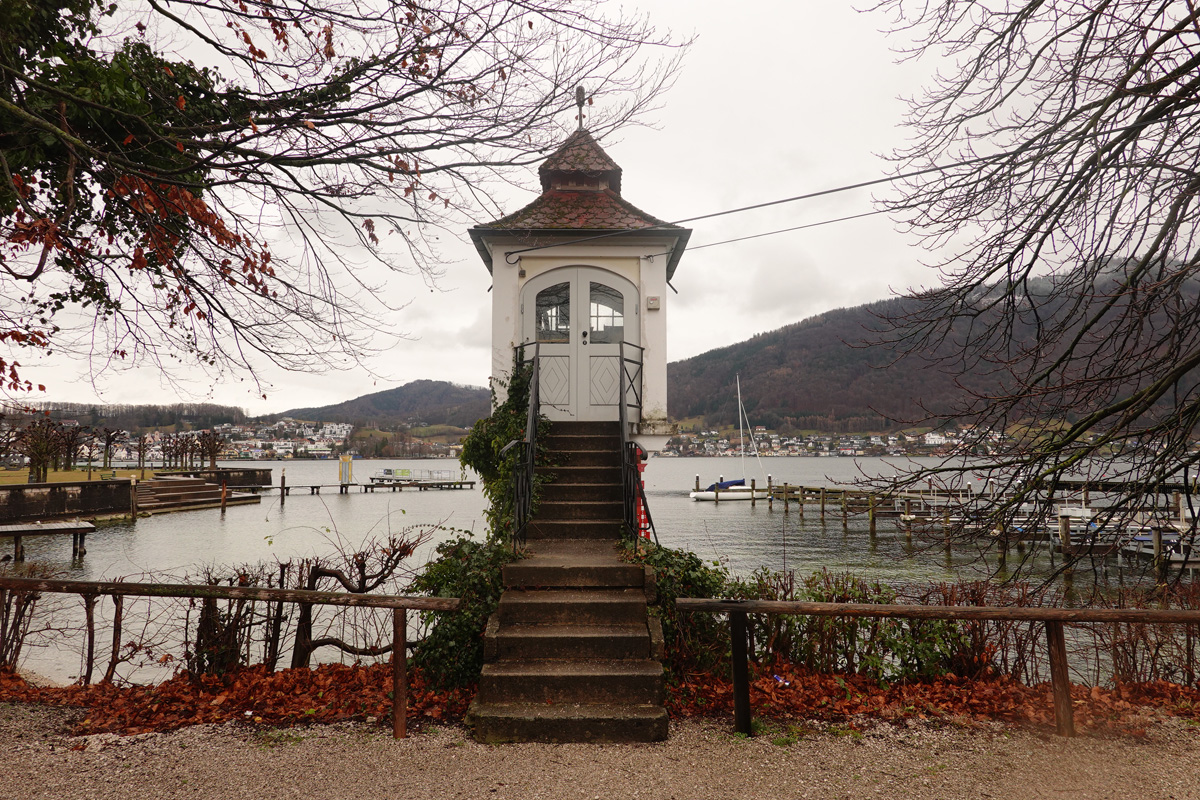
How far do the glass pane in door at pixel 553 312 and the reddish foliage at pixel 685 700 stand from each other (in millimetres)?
5685

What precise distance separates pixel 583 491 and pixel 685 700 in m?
3.21

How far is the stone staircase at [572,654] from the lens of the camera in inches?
182

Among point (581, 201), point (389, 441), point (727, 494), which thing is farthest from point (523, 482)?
point (389, 441)

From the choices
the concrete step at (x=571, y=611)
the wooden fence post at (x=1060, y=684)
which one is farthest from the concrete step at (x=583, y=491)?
the wooden fence post at (x=1060, y=684)

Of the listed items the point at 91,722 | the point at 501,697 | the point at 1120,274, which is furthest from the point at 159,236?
the point at 1120,274

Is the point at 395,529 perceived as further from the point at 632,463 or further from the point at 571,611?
the point at 571,611

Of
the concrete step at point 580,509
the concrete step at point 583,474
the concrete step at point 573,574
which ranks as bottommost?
the concrete step at point 573,574

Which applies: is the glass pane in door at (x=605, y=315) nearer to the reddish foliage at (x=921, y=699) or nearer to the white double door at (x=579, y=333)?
the white double door at (x=579, y=333)

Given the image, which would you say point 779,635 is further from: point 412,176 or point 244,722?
point 412,176

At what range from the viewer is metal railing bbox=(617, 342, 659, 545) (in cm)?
702

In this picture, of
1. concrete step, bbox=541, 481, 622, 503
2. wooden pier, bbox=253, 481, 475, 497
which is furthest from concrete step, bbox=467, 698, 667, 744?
wooden pier, bbox=253, 481, 475, 497

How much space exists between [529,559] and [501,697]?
1638 millimetres

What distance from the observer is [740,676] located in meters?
4.86

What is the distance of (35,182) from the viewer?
5.57m
